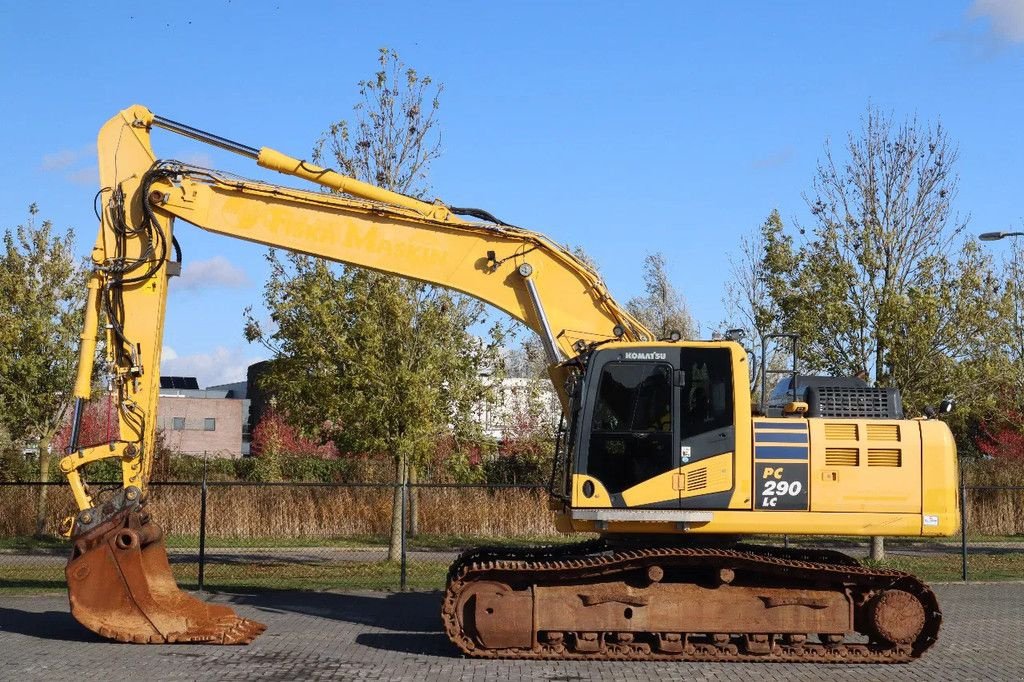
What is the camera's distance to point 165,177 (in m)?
13.1


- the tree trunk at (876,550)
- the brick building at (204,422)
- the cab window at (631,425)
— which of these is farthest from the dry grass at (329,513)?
the brick building at (204,422)

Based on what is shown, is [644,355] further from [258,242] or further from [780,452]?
[258,242]

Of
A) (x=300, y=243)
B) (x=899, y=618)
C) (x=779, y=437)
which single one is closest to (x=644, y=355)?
(x=779, y=437)

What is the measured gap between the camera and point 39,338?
27.2 meters

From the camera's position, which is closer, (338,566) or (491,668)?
(491,668)

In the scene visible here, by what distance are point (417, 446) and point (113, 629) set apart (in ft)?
29.9

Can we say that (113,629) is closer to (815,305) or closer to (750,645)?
(750,645)

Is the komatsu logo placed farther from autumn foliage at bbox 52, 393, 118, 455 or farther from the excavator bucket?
autumn foliage at bbox 52, 393, 118, 455

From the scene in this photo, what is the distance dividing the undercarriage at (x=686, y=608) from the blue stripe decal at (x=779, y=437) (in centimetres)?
118

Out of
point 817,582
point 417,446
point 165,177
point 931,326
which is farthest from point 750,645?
point 931,326

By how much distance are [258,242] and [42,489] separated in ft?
52.8

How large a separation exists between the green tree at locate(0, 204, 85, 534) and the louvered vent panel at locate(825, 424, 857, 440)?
19742 millimetres

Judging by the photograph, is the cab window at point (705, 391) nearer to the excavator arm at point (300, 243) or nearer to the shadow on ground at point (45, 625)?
the excavator arm at point (300, 243)

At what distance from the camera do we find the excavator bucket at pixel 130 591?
39.7 ft
